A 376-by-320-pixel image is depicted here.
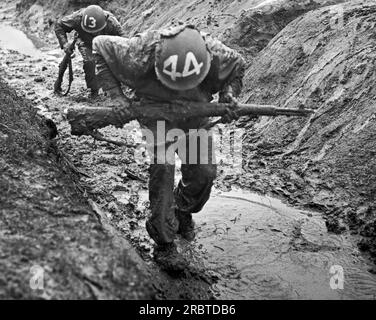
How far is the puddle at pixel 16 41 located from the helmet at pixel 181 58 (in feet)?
34.9

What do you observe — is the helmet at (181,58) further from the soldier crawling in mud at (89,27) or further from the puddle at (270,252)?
the soldier crawling in mud at (89,27)

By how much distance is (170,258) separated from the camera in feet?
12.8

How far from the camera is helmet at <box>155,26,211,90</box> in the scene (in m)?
3.50

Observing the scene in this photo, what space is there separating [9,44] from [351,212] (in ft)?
43.6

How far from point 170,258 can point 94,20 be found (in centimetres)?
535

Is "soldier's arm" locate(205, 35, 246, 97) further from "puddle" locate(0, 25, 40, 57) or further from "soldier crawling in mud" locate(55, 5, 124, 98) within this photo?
"puddle" locate(0, 25, 40, 57)

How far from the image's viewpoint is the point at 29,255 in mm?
2766

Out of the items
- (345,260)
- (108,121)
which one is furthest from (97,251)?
(345,260)

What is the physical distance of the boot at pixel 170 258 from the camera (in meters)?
3.83

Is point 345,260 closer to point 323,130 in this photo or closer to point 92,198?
point 323,130

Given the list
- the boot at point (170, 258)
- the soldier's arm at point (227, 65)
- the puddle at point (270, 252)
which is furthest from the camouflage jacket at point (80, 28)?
the boot at point (170, 258)

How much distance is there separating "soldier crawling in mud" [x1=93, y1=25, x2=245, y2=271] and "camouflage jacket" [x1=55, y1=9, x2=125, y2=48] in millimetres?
4147

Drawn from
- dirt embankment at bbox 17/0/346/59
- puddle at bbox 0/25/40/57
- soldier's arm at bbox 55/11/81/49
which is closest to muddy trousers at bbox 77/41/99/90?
soldier's arm at bbox 55/11/81/49
